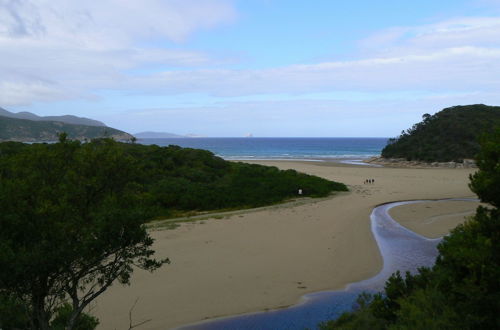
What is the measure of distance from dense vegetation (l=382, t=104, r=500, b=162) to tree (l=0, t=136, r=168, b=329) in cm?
6584

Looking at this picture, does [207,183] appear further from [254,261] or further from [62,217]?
[62,217]

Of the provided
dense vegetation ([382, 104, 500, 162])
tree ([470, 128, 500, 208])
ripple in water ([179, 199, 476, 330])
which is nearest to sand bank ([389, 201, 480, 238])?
ripple in water ([179, 199, 476, 330])

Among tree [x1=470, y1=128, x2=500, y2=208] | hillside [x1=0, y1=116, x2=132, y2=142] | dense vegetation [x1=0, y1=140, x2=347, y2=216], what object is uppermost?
hillside [x1=0, y1=116, x2=132, y2=142]

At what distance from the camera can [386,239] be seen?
58.0 ft

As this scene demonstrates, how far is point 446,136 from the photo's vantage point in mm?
72000

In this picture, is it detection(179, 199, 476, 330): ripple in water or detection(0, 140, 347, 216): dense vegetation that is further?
detection(0, 140, 347, 216): dense vegetation

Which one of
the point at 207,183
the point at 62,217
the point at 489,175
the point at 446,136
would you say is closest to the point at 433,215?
the point at 207,183

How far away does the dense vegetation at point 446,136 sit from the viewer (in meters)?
65.1

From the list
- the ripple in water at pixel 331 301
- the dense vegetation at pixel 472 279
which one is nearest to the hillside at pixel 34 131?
the ripple in water at pixel 331 301

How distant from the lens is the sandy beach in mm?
10664

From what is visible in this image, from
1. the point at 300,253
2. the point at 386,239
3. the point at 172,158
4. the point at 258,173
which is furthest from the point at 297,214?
the point at 172,158

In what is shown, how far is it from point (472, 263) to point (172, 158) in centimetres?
3123

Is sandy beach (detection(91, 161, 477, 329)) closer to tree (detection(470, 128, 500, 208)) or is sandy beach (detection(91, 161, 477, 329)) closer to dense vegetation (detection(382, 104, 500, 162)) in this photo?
tree (detection(470, 128, 500, 208))

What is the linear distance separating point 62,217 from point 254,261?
29.9ft
